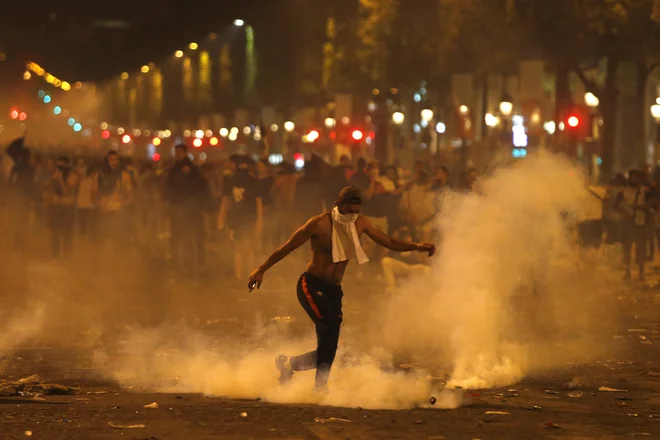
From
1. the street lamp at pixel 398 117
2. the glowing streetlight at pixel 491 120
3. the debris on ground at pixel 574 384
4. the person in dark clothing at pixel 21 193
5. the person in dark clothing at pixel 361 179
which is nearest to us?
the debris on ground at pixel 574 384

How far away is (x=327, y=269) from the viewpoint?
8.80 meters

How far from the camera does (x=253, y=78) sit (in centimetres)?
8519

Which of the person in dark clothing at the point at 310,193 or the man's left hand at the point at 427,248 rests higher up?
the person in dark clothing at the point at 310,193

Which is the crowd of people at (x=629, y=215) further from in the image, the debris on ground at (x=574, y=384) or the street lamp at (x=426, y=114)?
the street lamp at (x=426, y=114)

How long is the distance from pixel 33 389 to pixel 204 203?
417 inches

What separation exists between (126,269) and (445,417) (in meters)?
12.3

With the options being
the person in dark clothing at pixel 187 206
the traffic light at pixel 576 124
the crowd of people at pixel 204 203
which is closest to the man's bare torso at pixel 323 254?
the crowd of people at pixel 204 203

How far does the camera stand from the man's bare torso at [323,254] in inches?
346

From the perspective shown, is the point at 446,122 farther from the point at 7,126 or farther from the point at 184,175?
the point at 7,126

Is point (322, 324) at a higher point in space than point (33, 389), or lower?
higher

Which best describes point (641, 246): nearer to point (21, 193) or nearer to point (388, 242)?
point (388, 242)

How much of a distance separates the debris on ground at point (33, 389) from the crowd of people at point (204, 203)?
6.94 meters

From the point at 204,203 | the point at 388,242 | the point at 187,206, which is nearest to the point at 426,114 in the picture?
the point at 204,203

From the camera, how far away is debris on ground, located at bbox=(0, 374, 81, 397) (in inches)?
357
